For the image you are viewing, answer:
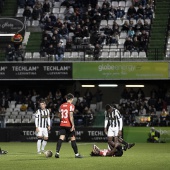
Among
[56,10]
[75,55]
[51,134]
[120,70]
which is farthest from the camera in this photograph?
[56,10]

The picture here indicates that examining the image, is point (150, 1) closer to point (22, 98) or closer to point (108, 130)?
point (22, 98)

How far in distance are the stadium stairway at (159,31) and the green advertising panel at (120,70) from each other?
0.86 metres

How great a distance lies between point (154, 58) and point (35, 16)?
917 centimetres

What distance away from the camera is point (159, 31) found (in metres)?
42.2

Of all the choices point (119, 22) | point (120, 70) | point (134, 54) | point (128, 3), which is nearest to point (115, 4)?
point (128, 3)

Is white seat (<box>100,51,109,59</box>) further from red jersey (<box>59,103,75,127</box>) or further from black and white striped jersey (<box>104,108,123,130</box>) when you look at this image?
red jersey (<box>59,103,75,127</box>)

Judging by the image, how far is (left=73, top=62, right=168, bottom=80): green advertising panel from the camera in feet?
129

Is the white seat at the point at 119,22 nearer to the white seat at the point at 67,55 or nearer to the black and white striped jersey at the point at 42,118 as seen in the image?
the white seat at the point at 67,55

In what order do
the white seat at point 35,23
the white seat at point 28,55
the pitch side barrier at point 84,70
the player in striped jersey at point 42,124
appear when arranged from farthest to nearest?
1. the white seat at point 35,23
2. the white seat at point 28,55
3. the pitch side barrier at point 84,70
4. the player in striped jersey at point 42,124

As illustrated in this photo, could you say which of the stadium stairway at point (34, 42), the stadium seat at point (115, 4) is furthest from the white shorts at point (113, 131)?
the stadium seat at point (115, 4)

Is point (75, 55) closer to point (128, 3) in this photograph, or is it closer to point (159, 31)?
point (159, 31)

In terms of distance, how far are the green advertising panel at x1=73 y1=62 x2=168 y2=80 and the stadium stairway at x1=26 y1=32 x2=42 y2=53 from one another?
3.70 metres

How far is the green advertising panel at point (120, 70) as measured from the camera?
39375mm

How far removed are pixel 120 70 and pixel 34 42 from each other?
6632 millimetres
